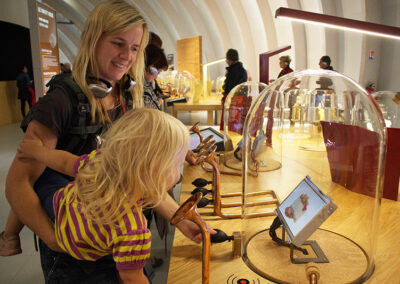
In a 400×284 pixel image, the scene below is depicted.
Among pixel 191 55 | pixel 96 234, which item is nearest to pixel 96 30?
pixel 96 234

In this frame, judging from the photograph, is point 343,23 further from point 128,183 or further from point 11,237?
point 11,237

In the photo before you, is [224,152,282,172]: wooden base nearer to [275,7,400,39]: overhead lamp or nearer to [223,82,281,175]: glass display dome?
[223,82,281,175]: glass display dome

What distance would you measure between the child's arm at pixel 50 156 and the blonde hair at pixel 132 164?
0.20m

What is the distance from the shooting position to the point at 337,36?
7262mm

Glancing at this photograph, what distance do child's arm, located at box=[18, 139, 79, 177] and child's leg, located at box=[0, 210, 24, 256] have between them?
12.8 inches

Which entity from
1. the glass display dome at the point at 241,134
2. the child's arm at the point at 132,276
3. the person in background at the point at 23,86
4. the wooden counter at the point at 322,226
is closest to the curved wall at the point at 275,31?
the person in background at the point at 23,86

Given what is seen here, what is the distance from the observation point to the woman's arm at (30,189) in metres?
0.98

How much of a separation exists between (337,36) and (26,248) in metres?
6.79

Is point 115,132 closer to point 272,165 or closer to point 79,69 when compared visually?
point 79,69

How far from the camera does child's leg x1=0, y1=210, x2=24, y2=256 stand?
1.18 meters

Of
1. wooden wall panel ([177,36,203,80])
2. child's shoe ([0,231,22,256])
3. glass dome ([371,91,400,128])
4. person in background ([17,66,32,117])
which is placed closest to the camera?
child's shoe ([0,231,22,256])

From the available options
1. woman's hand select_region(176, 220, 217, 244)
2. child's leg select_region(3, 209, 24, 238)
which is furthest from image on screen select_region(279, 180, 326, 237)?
child's leg select_region(3, 209, 24, 238)

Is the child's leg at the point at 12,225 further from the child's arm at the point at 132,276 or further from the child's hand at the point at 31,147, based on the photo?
the child's arm at the point at 132,276

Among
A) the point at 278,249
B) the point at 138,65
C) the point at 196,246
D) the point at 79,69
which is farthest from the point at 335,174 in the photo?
the point at 79,69
